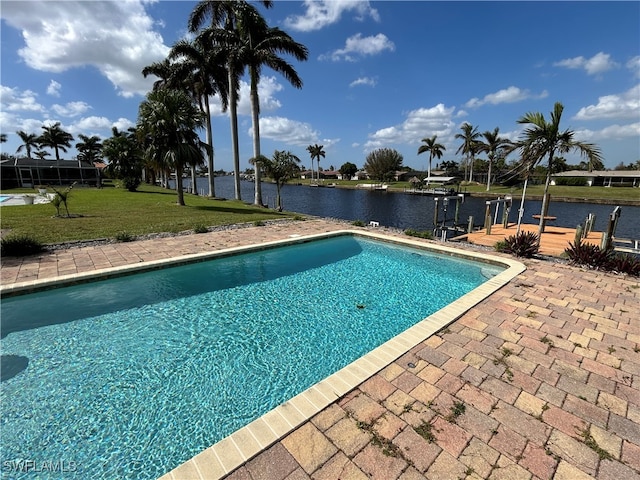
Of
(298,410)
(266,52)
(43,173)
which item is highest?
(266,52)

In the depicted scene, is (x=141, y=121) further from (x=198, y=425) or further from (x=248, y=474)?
(x=248, y=474)

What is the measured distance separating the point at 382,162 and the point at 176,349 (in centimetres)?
8904

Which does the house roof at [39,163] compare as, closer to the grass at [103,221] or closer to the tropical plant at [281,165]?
the grass at [103,221]

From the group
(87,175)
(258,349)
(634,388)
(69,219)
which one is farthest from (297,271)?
(87,175)

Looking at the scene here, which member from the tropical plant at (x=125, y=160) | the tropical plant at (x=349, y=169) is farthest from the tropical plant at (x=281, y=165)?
the tropical plant at (x=349, y=169)

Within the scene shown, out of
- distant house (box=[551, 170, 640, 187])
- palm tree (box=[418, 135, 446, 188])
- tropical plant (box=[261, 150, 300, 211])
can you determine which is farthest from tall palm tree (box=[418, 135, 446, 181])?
tropical plant (box=[261, 150, 300, 211])

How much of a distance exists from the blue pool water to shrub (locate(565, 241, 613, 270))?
206 cm

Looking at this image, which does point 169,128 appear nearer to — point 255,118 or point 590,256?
point 255,118

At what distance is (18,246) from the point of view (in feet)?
28.0

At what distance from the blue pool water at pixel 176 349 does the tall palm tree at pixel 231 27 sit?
52.7ft

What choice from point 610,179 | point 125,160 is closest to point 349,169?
point 610,179

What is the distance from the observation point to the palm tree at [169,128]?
16.5 m

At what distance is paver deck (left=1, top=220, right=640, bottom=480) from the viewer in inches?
97.0

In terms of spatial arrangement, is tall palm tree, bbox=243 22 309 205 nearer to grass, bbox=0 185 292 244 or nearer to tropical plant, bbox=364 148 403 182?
grass, bbox=0 185 292 244
